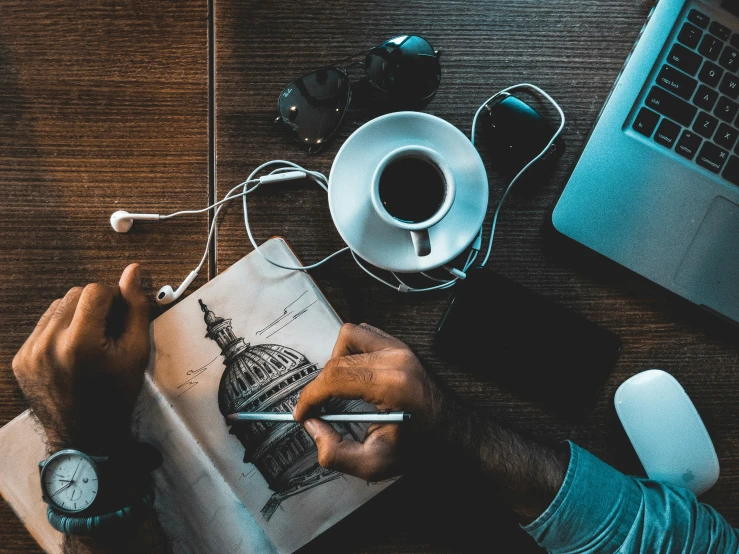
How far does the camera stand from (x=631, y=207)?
2.16ft

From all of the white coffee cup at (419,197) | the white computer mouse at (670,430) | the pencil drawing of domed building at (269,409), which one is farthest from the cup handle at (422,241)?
the white computer mouse at (670,430)

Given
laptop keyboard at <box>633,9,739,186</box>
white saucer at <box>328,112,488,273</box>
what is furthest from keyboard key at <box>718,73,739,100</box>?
white saucer at <box>328,112,488,273</box>

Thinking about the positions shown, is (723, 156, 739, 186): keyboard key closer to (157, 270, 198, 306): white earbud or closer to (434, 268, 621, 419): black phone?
(434, 268, 621, 419): black phone

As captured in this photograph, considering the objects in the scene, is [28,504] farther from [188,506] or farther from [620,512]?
[620,512]

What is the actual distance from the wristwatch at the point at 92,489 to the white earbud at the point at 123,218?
252 mm

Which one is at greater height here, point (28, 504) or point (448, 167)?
point (448, 167)

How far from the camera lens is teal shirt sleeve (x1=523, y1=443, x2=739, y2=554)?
2.10 feet

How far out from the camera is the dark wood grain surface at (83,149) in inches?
26.7

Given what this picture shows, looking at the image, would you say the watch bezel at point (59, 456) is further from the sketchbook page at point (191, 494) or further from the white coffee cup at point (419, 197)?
the white coffee cup at point (419, 197)

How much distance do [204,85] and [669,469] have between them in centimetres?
72

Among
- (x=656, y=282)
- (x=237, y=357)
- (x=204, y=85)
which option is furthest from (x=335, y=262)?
(x=656, y=282)

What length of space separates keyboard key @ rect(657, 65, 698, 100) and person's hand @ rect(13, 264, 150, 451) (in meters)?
0.65

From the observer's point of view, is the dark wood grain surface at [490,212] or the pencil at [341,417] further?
the dark wood grain surface at [490,212]

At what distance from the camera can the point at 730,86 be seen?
0.65 meters
